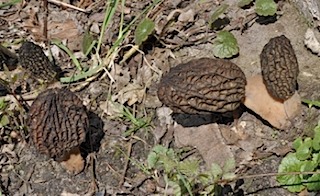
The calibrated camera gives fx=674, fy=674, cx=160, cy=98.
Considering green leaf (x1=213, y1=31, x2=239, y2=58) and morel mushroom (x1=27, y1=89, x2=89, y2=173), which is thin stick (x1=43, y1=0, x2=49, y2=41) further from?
green leaf (x1=213, y1=31, x2=239, y2=58)

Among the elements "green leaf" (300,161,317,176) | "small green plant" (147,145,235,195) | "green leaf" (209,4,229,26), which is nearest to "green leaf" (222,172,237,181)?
"small green plant" (147,145,235,195)

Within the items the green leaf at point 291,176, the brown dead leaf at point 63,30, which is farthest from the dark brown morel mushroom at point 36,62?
the green leaf at point 291,176

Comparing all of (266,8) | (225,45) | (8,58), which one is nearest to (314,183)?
(225,45)

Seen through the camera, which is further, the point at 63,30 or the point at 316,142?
the point at 63,30

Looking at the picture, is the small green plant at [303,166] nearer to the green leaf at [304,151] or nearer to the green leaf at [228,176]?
the green leaf at [304,151]

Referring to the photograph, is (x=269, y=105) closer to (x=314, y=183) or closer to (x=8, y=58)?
(x=314, y=183)

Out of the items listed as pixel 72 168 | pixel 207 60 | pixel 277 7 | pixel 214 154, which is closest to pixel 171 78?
pixel 207 60
